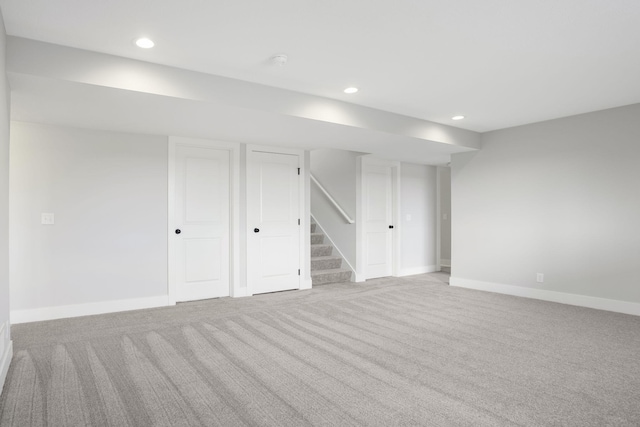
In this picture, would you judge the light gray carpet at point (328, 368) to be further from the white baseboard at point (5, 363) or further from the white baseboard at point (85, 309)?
the white baseboard at point (85, 309)

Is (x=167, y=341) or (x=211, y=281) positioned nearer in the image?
(x=167, y=341)

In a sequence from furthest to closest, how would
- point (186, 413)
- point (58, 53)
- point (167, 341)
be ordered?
point (167, 341), point (58, 53), point (186, 413)

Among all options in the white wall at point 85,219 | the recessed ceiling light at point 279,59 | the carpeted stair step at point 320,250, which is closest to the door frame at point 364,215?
the carpeted stair step at point 320,250

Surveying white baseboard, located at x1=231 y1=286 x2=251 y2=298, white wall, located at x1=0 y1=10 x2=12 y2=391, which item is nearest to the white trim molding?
white wall, located at x1=0 y1=10 x2=12 y2=391

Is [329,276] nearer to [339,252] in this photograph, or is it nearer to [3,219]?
[339,252]

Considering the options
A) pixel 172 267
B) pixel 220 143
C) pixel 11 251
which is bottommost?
pixel 172 267

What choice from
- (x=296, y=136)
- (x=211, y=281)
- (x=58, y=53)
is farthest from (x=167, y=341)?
(x=296, y=136)

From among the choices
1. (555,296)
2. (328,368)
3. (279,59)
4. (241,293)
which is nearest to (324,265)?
(241,293)

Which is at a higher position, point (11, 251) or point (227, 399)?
point (11, 251)

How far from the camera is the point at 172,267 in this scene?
467 cm

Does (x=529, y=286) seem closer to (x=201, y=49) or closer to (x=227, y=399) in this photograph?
(x=227, y=399)

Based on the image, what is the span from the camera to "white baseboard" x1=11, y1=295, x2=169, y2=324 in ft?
12.6

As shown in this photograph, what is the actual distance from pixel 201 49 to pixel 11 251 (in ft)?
9.74

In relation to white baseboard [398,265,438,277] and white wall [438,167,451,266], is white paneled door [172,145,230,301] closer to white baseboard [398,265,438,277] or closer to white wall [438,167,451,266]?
→ white baseboard [398,265,438,277]
